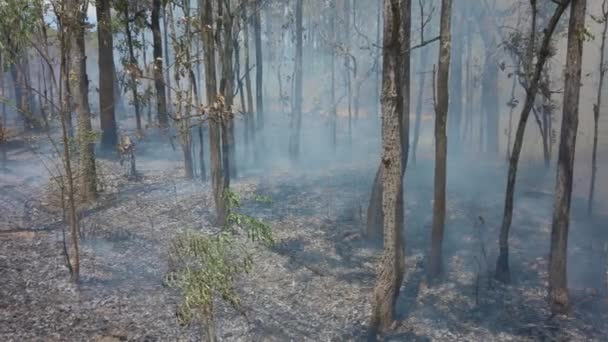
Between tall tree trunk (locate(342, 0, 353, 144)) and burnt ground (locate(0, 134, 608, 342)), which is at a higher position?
tall tree trunk (locate(342, 0, 353, 144))

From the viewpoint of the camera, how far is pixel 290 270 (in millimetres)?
12016

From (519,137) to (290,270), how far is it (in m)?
5.84

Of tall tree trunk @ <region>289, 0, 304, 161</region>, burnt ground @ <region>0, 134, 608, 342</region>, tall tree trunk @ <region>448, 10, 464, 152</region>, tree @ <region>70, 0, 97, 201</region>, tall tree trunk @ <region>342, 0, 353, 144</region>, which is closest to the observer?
burnt ground @ <region>0, 134, 608, 342</region>

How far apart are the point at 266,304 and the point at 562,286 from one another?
234 inches

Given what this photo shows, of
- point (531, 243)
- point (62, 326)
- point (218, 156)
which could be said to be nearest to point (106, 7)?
point (218, 156)

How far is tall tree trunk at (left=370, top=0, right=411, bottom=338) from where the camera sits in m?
7.88

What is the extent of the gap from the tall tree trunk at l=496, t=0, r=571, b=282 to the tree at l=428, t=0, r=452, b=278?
1338 millimetres

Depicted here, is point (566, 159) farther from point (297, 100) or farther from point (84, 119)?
point (297, 100)

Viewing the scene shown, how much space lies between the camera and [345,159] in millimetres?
26016

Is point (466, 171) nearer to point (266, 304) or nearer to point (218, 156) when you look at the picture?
point (218, 156)

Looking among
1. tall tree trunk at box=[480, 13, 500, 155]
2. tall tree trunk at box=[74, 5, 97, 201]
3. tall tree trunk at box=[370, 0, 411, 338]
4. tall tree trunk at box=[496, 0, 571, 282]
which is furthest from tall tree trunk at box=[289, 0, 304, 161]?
tall tree trunk at box=[370, 0, 411, 338]

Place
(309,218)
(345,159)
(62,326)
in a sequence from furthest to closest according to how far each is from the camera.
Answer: (345,159) < (309,218) < (62,326)

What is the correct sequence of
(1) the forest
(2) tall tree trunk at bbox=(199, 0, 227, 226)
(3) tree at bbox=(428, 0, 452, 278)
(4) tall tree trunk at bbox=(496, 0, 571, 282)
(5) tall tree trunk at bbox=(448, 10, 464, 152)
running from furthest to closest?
(5) tall tree trunk at bbox=(448, 10, 464, 152)
(2) tall tree trunk at bbox=(199, 0, 227, 226)
(3) tree at bbox=(428, 0, 452, 278)
(4) tall tree trunk at bbox=(496, 0, 571, 282)
(1) the forest

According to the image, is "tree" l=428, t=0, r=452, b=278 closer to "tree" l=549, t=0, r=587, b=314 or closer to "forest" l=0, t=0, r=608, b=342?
"forest" l=0, t=0, r=608, b=342
